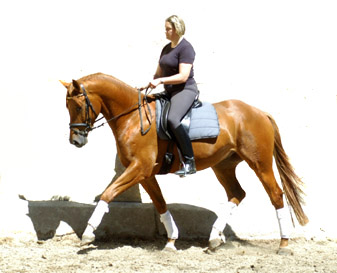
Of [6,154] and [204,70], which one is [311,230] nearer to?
[204,70]

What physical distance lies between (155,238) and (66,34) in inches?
117

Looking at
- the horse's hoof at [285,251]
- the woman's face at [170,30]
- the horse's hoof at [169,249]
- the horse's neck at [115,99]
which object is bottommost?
the horse's hoof at [285,251]

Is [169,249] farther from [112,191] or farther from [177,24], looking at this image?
[177,24]

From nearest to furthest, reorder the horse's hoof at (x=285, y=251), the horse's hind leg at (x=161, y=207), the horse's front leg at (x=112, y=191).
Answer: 1. the horse's front leg at (x=112, y=191)
2. the horse's hoof at (x=285, y=251)
3. the horse's hind leg at (x=161, y=207)

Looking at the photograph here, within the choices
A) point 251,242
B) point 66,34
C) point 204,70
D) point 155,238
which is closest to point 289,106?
point 204,70

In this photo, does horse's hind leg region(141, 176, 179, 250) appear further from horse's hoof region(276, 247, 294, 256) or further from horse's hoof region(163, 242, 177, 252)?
horse's hoof region(276, 247, 294, 256)

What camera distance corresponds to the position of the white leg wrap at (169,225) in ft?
22.8

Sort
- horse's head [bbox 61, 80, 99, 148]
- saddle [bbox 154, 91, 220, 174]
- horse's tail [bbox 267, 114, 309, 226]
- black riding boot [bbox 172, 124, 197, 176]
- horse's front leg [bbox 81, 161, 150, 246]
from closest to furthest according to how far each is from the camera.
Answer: horse's front leg [bbox 81, 161, 150, 246] < horse's head [bbox 61, 80, 99, 148] < black riding boot [bbox 172, 124, 197, 176] < saddle [bbox 154, 91, 220, 174] < horse's tail [bbox 267, 114, 309, 226]

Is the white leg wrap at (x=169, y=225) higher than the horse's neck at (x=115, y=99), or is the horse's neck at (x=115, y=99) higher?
the horse's neck at (x=115, y=99)

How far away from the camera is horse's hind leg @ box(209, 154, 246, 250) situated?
23.0 feet

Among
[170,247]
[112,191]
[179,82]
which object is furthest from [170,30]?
[170,247]

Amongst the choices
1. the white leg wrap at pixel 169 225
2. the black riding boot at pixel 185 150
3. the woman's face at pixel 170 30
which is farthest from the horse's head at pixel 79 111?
the white leg wrap at pixel 169 225

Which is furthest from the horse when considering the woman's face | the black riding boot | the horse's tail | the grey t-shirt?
the woman's face

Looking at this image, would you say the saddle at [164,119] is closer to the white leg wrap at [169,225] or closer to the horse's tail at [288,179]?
the white leg wrap at [169,225]
